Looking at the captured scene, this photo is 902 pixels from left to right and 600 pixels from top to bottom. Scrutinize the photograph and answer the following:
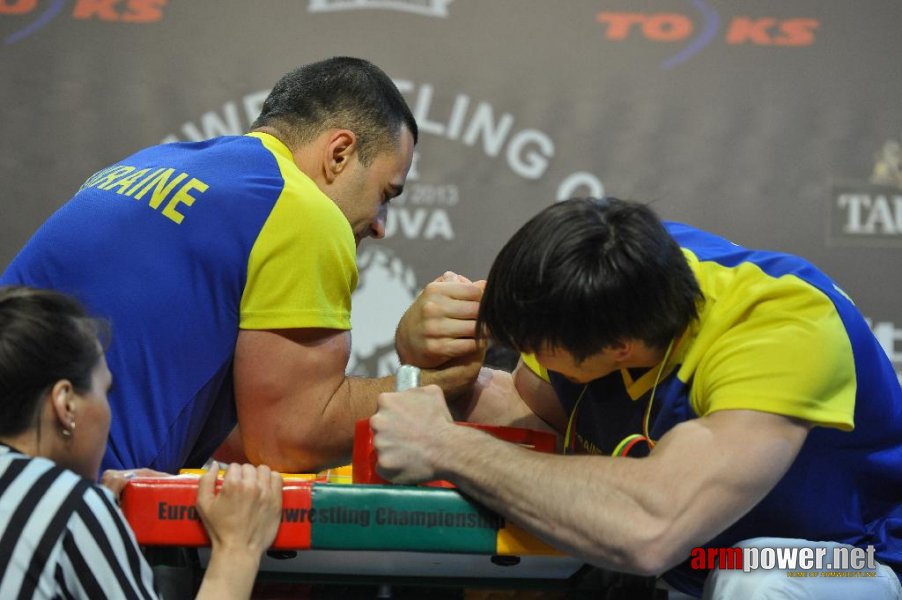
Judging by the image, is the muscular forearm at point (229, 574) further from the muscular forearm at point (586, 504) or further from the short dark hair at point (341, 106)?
the short dark hair at point (341, 106)

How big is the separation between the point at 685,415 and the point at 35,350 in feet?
2.83

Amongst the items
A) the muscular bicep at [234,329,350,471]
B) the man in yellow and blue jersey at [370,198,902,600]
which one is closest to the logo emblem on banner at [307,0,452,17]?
the muscular bicep at [234,329,350,471]

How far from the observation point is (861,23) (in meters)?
3.34

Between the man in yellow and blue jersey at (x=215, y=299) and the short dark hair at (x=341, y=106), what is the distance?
1.06 feet

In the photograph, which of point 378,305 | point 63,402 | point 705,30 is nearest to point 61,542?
point 63,402

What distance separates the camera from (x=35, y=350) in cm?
126

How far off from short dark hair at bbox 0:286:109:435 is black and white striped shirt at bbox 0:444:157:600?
0.09 meters

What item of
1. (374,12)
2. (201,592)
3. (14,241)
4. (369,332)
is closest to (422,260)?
(369,332)

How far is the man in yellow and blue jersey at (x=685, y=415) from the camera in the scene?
1.30m

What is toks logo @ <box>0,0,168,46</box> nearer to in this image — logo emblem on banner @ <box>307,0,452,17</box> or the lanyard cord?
logo emblem on banner @ <box>307,0,452,17</box>

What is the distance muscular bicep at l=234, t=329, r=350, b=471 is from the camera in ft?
5.51

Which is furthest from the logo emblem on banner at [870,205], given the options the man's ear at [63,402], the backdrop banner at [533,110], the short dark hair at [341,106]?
the man's ear at [63,402]

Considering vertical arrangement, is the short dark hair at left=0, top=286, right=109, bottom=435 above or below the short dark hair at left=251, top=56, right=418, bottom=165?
below

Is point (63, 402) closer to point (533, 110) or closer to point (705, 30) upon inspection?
point (533, 110)
